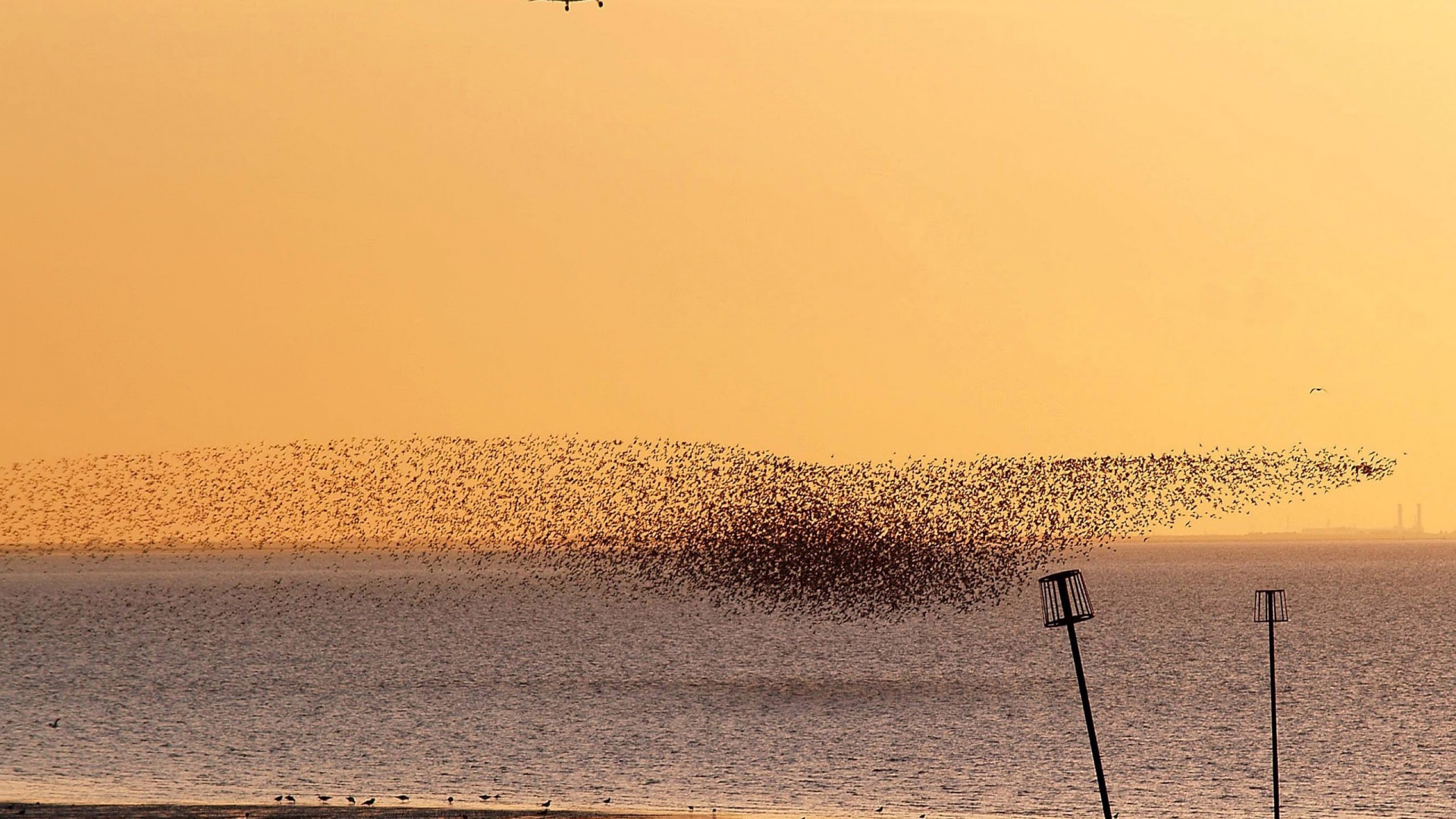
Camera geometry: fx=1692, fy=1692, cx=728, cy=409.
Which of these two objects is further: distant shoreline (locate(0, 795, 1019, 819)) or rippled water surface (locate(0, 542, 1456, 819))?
rippled water surface (locate(0, 542, 1456, 819))

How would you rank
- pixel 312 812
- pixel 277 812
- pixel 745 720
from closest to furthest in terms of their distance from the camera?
1. pixel 277 812
2. pixel 312 812
3. pixel 745 720

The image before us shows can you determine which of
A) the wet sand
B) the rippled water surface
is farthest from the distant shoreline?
the rippled water surface

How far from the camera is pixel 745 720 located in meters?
62.8

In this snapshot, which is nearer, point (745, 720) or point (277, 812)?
point (277, 812)

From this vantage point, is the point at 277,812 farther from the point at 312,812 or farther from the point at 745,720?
the point at 745,720

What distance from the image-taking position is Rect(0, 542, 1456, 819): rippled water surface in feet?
143

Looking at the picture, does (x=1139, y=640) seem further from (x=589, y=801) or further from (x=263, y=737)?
(x=589, y=801)

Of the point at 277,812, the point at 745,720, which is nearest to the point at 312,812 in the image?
the point at 277,812

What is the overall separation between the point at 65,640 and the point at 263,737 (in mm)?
75065

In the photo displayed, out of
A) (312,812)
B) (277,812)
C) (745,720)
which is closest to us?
(277,812)

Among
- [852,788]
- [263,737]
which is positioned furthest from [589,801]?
[263,737]

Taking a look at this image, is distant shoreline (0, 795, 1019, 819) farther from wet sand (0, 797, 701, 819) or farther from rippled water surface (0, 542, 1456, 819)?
rippled water surface (0, 542, 1456, 819)

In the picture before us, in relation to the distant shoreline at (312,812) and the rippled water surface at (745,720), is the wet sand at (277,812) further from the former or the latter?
the rippled water surface at (745,720)

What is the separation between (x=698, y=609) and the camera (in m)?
193
